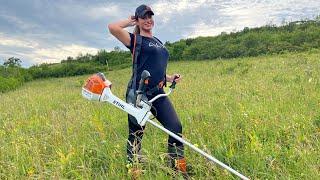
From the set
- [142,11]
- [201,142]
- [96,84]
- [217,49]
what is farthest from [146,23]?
[217,49]

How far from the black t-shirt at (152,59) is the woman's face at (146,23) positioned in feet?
0.33

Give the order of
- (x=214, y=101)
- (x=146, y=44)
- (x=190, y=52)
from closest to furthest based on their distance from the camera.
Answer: (x=146, y=44), (x=214, y=101), (x=190, y=52)

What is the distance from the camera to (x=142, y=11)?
3.67 meters

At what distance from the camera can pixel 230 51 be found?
25438 mm

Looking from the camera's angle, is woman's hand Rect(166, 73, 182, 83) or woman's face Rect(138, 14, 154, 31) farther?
woman's hand Rect(166, 73, 182, 83)

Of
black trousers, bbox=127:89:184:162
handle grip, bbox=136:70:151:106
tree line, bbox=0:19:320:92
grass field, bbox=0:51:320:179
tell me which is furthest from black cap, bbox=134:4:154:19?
tree line, bbox=0:19:320:92

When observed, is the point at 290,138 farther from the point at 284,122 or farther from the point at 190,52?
the point at 190,52

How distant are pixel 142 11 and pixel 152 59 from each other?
0.49 m

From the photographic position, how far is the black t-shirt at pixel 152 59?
374 centimetres

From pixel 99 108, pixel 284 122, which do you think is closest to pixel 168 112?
pixel 284 122

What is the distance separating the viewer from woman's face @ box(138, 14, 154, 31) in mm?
3709

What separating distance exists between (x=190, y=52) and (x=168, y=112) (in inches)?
1053

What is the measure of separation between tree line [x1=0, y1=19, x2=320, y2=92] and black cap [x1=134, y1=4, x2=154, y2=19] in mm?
17413

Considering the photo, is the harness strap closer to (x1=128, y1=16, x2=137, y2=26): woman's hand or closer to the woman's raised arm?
the woman's raised arm
